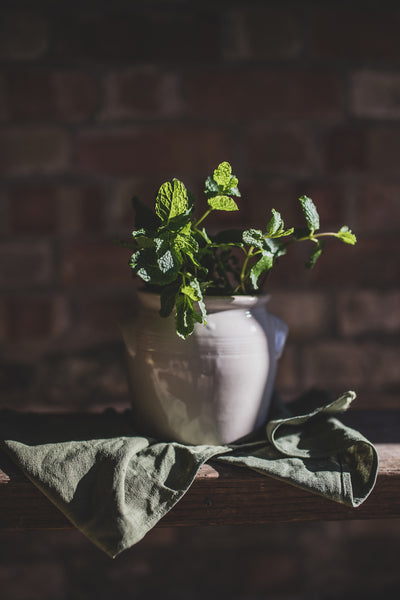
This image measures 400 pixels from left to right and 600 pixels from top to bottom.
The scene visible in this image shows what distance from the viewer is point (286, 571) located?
4.29 ft

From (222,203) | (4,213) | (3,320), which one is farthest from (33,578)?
(222,203)

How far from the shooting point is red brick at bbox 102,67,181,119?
Answer: 1.15 metres

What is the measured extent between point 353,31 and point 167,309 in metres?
0.85

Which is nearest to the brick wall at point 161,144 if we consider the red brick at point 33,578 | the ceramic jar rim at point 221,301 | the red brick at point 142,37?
the red brick at point 142,37

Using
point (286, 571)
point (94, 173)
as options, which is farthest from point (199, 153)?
point (286, 571)

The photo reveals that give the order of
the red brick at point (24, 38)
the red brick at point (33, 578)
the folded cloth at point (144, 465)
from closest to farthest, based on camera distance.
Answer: the folded cloth at point (144, 465), the red brick at point (24, 38), the red brick at point (33, 578)

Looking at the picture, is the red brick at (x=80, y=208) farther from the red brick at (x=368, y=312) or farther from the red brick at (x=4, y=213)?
the red brick at (x=368, y=312)

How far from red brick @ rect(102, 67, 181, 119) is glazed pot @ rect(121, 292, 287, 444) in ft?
1.97

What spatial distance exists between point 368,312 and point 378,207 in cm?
22

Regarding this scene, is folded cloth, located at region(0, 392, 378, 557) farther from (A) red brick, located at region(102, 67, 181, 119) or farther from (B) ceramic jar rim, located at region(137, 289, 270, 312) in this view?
(A) red brick, located at region(102, 67, 181, 119)

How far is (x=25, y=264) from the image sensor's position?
1169 millimetres

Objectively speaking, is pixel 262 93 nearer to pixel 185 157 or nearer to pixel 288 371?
pixel 185 157

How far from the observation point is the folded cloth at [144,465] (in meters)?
0.60

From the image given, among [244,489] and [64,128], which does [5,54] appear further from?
[244,489]
